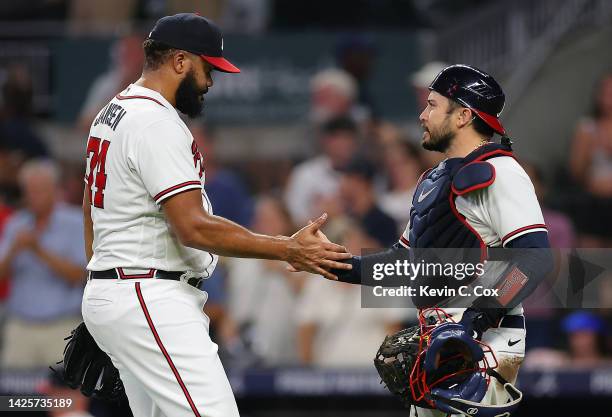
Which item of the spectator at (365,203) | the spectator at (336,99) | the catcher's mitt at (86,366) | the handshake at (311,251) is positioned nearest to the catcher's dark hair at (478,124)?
the handshake at (311,251)

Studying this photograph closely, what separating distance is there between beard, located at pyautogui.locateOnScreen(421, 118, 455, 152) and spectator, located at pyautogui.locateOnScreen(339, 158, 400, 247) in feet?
10.5

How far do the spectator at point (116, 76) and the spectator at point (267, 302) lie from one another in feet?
6.45

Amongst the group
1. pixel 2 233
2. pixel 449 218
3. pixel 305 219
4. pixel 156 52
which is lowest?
pixel 2 233

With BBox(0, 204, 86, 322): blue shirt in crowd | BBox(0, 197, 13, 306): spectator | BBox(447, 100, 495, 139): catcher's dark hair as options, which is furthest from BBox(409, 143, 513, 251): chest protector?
BBox(0, 197, 13, 306): spectator

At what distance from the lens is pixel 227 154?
9.02m

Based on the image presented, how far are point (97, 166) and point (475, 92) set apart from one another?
1.51 m

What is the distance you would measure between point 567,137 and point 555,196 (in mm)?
953

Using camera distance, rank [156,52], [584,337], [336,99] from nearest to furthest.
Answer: [156,52] → [584,337] → [336,99]

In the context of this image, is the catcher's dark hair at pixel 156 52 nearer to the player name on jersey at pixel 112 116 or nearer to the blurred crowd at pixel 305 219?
the player name on jersey at pixel 112 116

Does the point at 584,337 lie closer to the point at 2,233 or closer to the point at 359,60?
the point at 359,60

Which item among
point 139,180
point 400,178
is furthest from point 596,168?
point 139,180

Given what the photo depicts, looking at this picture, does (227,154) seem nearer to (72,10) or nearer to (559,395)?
(72,10)

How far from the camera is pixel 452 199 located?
14.2 ft

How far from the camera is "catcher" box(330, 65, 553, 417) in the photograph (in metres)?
4.15
